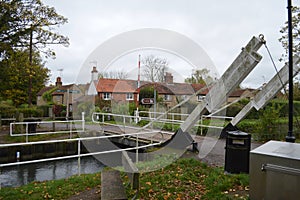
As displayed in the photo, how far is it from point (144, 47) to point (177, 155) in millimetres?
3471

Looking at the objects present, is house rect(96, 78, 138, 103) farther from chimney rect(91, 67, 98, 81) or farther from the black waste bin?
the black waste bin

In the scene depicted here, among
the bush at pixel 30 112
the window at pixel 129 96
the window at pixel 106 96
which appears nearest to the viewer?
the bush at pixel 30 112

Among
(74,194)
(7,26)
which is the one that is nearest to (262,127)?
(74,194)

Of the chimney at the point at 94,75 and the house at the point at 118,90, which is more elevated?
the chimney at the point at 94,75

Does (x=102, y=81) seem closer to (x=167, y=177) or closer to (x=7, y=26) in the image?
(x=7, y=26)

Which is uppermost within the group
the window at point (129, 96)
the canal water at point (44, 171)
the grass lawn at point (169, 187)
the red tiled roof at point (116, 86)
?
the red tiled roof at point (116, 86)

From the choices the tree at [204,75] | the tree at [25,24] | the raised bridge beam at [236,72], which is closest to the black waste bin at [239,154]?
the raised bridge beam at [236,72]

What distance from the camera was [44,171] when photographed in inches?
332

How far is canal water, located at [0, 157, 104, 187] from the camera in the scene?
24.9ft

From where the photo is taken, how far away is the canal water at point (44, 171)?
7592 millimetres

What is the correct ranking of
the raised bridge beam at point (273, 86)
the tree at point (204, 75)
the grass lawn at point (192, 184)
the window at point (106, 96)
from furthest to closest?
the window at point (106, 96) → the tree at point (204, 75) → the raised bridge beam at point (273, 86) → the grass lawn at point (192, 184)

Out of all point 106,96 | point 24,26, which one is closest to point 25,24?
point 24,26

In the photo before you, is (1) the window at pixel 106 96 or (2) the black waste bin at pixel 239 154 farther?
(1) the window at pixel 106 96

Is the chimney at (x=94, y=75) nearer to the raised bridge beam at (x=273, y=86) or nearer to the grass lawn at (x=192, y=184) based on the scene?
the raised bridge beam at (x=273, y=86)
